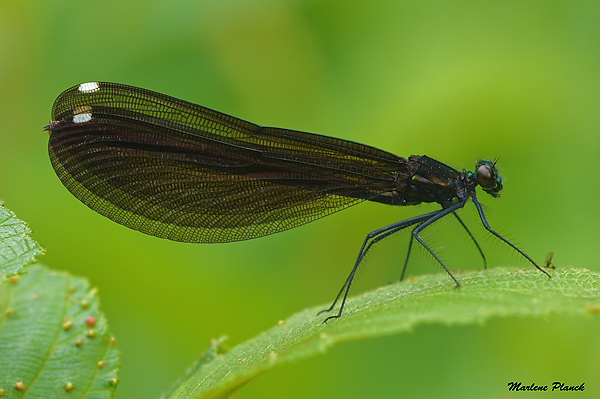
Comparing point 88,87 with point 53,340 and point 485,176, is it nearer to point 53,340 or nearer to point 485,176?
point 53,340

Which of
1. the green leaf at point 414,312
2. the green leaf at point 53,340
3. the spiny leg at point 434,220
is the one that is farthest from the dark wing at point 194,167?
the green leaf at point 414,312

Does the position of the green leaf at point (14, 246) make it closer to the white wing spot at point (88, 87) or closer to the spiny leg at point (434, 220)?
the white wing spot at point (88, 87)

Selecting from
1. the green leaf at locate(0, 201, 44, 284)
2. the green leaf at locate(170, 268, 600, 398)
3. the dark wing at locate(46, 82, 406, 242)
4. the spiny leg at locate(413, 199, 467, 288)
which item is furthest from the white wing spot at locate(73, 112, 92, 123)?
the spiny leg at locate(413, 199, 467, 288)

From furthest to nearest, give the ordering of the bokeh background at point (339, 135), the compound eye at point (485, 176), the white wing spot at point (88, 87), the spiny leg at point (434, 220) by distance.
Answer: the bokeh background at point (339, 135), the compound eye at point (485, 176), the spiny leg at point (434, 220), the white wing spot at point (88, 87)

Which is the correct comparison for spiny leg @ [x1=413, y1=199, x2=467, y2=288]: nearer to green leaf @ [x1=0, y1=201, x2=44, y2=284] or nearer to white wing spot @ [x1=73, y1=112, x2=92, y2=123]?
white wing spot @ [x1=73, y1=112, x2=92, y2=123]

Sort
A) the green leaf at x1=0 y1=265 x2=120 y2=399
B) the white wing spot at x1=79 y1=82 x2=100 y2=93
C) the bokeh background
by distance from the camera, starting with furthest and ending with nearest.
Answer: the bokeh background
the white wing spot at x1=79 y1=82 x2=100 y2=93
the green leaf at x1=0 y1=265 x2=120 y2=399

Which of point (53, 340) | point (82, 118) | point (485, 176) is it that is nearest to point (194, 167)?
point (82, 118)
